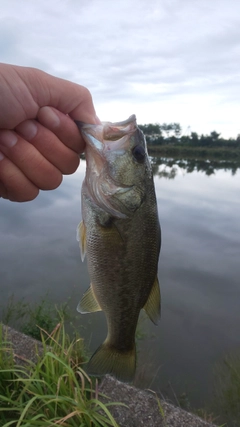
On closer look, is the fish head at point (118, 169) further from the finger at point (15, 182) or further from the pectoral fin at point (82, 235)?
the finger at point (15, 182)

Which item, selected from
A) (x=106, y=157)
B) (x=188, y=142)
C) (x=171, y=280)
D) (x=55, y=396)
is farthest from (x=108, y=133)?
(x=188, y=142)

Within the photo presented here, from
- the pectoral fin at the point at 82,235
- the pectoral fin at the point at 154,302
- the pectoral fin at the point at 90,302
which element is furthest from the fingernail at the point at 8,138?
the pectoral fin at the point at 154,302

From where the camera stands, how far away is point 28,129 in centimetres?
188

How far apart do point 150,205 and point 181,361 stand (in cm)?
437

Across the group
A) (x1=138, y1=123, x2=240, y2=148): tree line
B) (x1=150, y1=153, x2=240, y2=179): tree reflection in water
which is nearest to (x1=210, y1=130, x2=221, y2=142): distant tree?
(x1=138, y1=123, x2=240, y2=148): tree line

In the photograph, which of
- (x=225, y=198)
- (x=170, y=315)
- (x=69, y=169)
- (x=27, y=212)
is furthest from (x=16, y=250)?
(x=225, y=198)

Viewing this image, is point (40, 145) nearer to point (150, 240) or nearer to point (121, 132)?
point (121, 132)

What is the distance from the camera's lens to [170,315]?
A: 6.31 meters

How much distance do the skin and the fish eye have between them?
32 cm

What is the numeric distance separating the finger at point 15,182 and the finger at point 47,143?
21cm

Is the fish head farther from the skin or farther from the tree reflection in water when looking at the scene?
the tree reflection in water

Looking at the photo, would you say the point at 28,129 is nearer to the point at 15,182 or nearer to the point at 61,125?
the point at 61,125

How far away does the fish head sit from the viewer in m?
1.84

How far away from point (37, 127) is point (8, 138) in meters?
0.19
